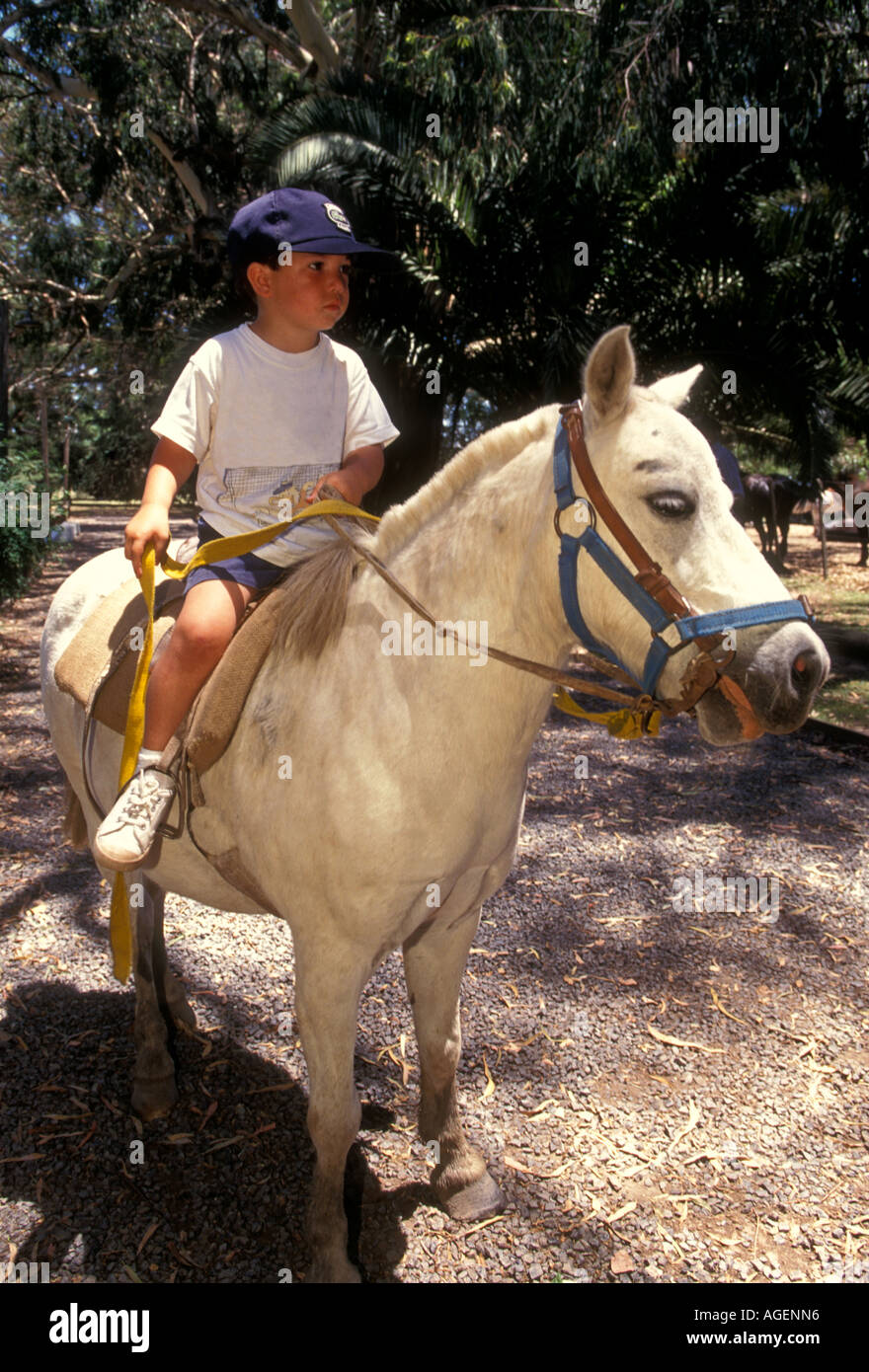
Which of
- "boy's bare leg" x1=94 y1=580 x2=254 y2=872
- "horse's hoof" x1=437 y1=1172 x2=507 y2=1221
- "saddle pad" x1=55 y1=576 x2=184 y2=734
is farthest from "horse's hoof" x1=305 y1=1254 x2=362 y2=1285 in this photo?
"saddle pad" x1=55 y1=576 x2=184 y2=734

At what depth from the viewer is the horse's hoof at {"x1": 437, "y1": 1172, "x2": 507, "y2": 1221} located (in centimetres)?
264

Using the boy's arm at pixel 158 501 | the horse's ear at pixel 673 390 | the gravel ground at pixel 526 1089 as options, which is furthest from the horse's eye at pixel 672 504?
the gravel ground at pixel 526 1089

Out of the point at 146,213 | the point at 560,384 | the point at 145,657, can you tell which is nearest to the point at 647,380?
the point at 560,384

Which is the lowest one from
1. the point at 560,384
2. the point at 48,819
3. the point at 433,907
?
the point at 48,819

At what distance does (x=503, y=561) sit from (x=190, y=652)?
2.95ft

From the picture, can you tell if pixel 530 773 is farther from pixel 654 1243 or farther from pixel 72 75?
pixel 72 75

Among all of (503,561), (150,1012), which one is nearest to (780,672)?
(503,561)

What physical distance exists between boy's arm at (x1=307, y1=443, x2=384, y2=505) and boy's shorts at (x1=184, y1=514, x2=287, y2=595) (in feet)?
0.77

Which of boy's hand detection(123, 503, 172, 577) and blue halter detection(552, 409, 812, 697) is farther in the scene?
boy's hand detection(123, 503, 172, 577)

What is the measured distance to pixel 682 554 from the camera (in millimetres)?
1782

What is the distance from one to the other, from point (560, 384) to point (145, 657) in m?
7.07

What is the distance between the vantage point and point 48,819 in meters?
5.67

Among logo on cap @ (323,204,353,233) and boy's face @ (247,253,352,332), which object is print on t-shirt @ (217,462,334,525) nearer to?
boy's face @ (247,253,352,332)

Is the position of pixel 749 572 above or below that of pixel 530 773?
above
